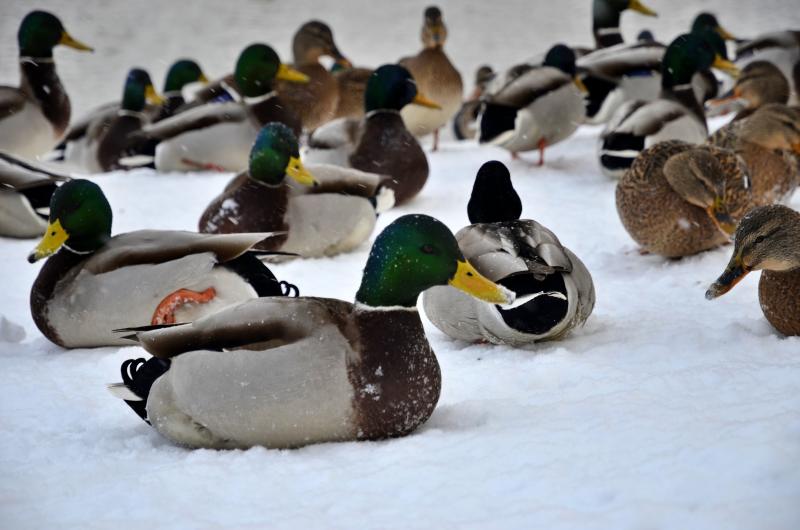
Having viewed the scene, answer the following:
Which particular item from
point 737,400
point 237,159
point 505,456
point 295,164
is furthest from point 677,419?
point 237,159

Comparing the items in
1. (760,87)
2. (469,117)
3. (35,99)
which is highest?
(35,99)

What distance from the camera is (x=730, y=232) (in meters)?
4.70

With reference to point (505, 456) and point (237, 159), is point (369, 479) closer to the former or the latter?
point (505, 456)

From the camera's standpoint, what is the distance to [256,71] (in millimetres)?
7598

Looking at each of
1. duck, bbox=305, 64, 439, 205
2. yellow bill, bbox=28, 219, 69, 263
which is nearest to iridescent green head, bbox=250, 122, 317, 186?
duck, bbox=305, 64, 439, 205

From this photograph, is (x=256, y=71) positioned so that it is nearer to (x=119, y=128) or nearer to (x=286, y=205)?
(x=119, y=128)

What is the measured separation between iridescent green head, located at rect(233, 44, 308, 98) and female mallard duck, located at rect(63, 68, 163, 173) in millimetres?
1050

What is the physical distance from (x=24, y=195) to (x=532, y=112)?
306 centimetres

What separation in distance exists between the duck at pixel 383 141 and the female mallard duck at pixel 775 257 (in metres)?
2.86

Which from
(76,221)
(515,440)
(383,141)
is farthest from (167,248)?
(383,141)

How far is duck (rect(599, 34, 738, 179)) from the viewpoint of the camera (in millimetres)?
6383

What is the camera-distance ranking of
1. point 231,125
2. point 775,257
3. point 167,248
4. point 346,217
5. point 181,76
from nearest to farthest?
point 775,257
point 167,248
point 346,217
point 231,125
point 181,76

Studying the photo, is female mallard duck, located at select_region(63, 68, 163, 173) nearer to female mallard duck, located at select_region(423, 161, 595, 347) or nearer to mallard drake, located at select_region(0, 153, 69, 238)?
mallard drake, located at select_region(0, 153, 69, 238)

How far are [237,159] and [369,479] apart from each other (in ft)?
16.2
